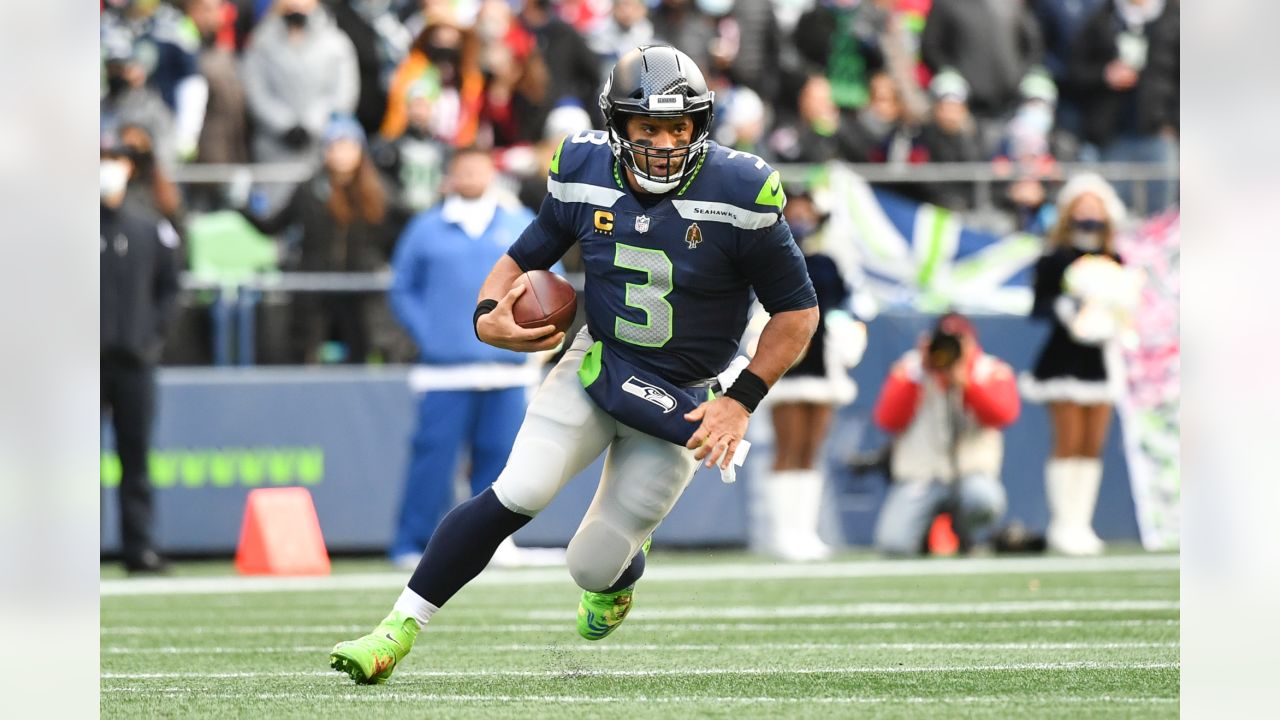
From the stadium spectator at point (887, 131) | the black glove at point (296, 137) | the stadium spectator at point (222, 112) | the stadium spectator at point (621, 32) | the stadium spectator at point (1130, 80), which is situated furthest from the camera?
the stadium spectator at point (1130, 80)

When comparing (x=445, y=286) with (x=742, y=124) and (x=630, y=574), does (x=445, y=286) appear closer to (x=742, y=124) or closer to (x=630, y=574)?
(x=742, y=124)

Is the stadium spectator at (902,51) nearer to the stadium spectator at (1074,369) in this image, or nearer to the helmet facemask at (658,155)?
the stadium spectator at (1074,369)

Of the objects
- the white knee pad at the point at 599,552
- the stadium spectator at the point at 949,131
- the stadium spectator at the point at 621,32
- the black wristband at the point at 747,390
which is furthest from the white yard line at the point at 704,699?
the stadium spectator at the point at 621,32

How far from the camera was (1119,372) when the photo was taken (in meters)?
10.9

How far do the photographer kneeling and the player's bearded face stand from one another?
5.55 metres

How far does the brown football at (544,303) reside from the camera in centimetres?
528

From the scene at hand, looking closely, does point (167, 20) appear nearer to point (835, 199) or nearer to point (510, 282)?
point (835, 199)

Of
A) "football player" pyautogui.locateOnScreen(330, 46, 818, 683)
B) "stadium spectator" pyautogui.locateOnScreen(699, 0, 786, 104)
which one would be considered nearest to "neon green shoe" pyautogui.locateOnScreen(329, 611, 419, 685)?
"football player" pyautogui.locateOnScreen(330, 46, 818, 683)

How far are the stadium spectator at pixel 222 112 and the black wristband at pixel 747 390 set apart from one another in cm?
744

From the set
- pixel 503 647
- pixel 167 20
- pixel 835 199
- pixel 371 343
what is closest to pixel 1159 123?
pixel 835 199

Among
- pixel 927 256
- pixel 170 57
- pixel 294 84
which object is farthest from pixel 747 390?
pixel 170 57

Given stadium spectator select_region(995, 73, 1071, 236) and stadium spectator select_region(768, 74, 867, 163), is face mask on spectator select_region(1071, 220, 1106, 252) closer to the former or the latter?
stadium spectator select_region(995, 73, 1071, 236)

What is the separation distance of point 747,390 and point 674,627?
2.13 meters
